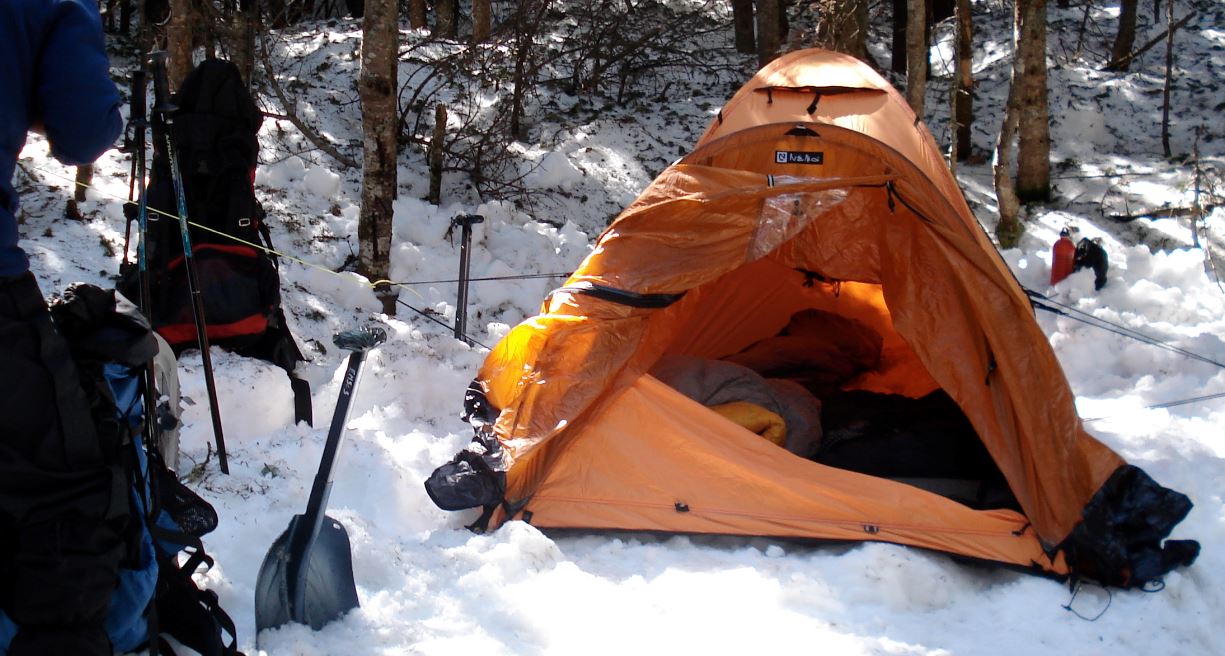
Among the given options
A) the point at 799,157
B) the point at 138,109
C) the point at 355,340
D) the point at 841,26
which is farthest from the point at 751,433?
the point at 841,26

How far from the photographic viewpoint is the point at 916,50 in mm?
7738

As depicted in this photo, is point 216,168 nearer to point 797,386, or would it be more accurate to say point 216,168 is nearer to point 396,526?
point 396,526

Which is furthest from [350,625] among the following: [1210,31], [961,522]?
[1210,31]

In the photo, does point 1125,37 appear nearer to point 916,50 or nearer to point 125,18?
point 916,50

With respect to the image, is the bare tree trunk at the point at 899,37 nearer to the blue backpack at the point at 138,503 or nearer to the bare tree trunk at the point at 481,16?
the bare tree trunk at the point at 481,16

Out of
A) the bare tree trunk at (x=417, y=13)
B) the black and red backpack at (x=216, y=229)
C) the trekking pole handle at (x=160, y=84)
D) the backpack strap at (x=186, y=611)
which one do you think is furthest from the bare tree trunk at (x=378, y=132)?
the bare tree trunk at (x=417, y=13)

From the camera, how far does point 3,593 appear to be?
2156 mm

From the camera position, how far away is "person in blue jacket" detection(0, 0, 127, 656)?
2129 mm

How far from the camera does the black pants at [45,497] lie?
2127mm

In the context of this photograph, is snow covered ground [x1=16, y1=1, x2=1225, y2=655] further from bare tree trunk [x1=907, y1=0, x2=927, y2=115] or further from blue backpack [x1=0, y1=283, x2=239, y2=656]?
Result: bare tree trunk [x1=907, y1=0, x2=927, y2=115]

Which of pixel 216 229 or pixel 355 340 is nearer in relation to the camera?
pixel 355 340

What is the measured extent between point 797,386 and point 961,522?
1356mm

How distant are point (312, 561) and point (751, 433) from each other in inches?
76.4

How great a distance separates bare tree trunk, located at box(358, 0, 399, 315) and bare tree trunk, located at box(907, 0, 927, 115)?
4.08 meters
